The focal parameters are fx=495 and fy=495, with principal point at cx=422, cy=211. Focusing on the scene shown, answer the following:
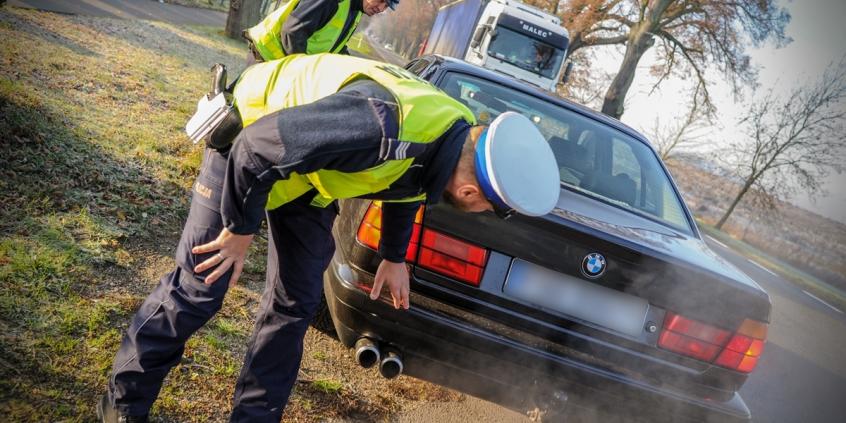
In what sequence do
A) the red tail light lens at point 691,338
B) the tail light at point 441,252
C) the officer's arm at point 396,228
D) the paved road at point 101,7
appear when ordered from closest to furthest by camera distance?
the officer's arm at point 396,228 < the tail light at point 441,252 < the red tail light lens at point 691,338 < the paved road at point 101,7

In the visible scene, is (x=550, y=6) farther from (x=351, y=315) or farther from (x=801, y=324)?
(x=351, y=315)

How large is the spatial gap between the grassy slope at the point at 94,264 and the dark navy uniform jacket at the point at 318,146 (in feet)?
3.36

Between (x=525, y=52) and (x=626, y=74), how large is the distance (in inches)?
176

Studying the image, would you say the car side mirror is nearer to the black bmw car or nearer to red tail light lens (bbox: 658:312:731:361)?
the black bmw car

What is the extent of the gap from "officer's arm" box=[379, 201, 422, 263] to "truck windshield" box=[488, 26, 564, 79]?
12290mm

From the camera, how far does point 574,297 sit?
210 cm

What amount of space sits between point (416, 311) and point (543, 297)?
544 millimetres

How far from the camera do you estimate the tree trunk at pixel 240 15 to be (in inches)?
569

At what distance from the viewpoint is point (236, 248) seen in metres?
1.52

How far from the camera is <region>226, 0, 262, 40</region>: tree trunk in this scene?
14445mm

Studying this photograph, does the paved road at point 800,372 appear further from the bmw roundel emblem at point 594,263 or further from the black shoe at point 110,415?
the black shoe at point 110,415

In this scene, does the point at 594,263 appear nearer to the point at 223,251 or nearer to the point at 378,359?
the point at 378,359

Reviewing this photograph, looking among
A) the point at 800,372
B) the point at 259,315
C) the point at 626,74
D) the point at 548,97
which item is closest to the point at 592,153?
the point at 548,97

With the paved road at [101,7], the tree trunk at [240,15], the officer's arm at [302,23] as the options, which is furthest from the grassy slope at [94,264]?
the tree trunk at [240,15]
